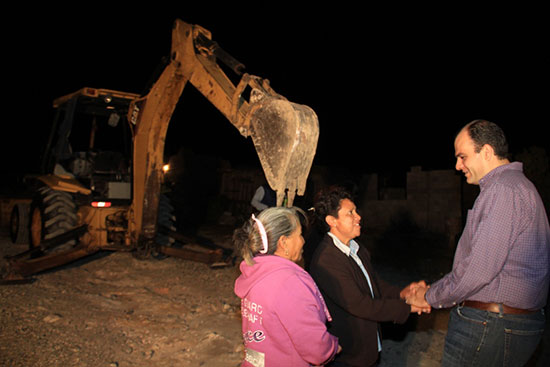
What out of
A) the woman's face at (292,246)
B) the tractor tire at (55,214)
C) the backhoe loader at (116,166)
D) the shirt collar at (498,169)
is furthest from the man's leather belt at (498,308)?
the tractor tire at (55,214)

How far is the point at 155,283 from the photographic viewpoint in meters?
6.49

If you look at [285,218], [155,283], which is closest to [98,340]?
[155,283]

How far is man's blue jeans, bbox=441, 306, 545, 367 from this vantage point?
6.87ft

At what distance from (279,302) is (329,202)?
3.51ft

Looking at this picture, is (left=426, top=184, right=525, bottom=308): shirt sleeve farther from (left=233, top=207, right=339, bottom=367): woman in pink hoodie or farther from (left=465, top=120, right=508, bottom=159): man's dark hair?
(left=233, top=207, right=339, bottom=367): woman in pink hoodie

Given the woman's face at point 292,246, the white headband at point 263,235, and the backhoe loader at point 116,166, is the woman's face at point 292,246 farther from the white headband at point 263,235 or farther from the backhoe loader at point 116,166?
the backhoe loader at point 116,166

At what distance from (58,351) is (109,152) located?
5102mm

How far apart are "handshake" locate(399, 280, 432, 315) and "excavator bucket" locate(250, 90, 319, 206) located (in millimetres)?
1055

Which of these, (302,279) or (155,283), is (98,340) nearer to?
(155,283)

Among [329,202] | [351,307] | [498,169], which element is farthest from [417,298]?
[498,169]

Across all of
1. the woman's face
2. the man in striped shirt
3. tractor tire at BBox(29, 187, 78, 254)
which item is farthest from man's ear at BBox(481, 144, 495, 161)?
tractor tire at BBox(29, 187, 78, 254)

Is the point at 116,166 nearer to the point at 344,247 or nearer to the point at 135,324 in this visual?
the point at 135,324

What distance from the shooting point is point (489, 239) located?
208 centimetres

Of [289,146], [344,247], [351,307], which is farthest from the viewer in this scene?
[289,146]
